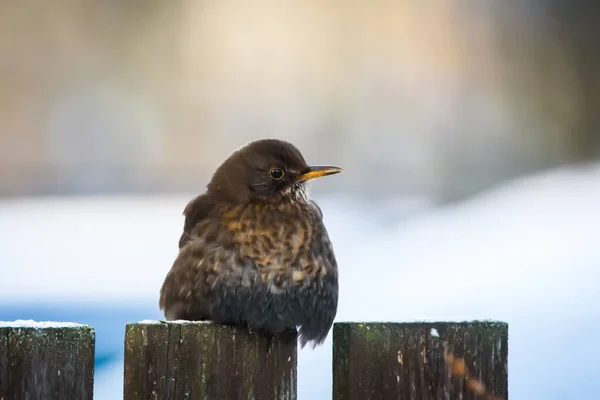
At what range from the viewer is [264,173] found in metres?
2.85

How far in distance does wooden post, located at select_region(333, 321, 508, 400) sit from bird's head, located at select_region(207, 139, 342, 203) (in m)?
0.89

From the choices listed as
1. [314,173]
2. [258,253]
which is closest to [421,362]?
[258,253]

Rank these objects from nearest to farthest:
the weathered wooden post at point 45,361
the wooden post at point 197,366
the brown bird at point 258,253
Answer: the weathered wooden post at point 45,361 < the wooden post at point 197,366 < the brown bird at point 258,253

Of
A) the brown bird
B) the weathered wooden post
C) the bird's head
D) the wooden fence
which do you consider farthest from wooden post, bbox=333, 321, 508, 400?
the bird's head

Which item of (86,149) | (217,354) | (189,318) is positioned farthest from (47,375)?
(86,149)

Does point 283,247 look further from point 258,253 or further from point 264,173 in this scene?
point 264,173

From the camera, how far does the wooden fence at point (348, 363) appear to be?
76.1 inches

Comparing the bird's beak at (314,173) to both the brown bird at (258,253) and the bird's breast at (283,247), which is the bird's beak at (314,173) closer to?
the brown bird at (258,253)

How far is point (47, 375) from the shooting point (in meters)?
1.84

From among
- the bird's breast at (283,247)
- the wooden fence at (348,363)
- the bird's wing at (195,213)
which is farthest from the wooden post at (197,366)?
the bird's wing at (195,213)

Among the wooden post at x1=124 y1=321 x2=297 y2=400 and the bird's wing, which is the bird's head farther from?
the wooden post at x1=124 y1=321 x2=297 y2=400

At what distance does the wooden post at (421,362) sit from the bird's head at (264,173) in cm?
89

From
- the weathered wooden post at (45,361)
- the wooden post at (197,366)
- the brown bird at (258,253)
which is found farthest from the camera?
the brown bird at (258,253)

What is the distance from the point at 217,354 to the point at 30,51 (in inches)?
63.5
